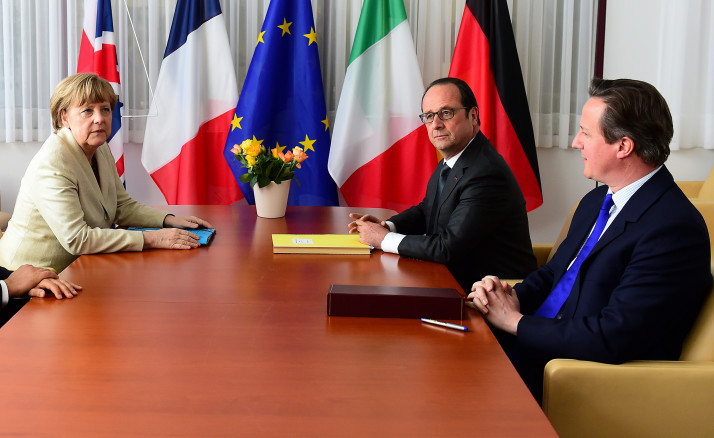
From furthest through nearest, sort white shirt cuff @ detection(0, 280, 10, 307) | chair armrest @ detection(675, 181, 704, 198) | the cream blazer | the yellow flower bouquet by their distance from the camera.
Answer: chair armrest @ detection(675, 181, 704, 198) < the yellow flower bouquet < the cream blazer < white shirt cuff @ detection(0, 280, 10, 307)

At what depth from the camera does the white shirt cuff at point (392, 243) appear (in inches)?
96.0

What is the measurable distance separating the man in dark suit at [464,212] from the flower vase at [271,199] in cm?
33

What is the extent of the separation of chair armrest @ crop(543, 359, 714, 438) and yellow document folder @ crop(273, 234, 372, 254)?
985 millimetres

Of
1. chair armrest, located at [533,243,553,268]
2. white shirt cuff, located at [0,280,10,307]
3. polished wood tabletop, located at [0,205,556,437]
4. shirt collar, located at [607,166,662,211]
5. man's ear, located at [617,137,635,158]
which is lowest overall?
chair armrest, located at [533,243,553,268]

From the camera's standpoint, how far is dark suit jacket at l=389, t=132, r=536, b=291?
8.43ft

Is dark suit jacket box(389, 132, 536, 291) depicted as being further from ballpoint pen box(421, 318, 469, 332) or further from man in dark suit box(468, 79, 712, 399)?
ballpoint pen box(421, 318, 469, 332)

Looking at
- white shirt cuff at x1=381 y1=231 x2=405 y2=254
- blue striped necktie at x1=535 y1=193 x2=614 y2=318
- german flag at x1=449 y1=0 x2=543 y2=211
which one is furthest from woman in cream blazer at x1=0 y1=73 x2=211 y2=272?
german flag at x1=449 y1=0 x2=543 y2=211

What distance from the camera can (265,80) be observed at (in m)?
4.25

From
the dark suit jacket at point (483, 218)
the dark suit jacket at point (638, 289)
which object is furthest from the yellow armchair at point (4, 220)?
the dark suit jacket at point (638, 289)

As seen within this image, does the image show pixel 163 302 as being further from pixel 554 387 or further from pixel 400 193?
pixel 400 193

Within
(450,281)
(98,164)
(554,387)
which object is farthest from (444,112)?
(554,387)

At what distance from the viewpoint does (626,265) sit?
5.85ft

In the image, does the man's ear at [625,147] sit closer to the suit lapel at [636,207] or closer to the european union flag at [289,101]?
the suit lapel at [636,207]

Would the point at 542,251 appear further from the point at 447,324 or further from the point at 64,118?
the point at 64,118
